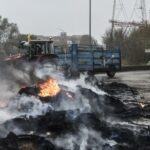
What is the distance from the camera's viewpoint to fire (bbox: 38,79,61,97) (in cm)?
1487

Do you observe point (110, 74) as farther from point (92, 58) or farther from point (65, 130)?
point (65, 130)

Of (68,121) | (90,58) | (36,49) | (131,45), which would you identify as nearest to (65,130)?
(68,121)

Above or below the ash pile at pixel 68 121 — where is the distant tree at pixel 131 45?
below

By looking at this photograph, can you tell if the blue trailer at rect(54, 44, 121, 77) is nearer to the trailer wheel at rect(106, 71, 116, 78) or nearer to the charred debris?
the trailer wheel at rect(106, 71, 116, 78)

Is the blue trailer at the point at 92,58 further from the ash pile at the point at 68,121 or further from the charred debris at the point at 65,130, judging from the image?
the charred debris at the point at 65,130

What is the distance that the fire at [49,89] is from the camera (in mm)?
14867

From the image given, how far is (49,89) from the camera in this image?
49.5 ft

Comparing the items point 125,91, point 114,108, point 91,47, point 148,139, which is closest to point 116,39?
point 91,47

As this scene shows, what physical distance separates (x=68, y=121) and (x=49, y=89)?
299 centimetres

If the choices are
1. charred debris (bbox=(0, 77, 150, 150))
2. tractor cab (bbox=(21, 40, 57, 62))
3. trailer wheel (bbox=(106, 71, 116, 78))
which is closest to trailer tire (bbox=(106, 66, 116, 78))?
trailer wheel (bbox=(106, 71, 116, 78))

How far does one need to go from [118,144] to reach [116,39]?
5672cm

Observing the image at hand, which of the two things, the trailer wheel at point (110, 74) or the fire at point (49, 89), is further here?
the trailer wheel at point (110, 74)

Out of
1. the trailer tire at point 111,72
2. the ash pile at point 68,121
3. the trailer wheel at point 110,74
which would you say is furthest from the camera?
the trailer tire at point 111,72

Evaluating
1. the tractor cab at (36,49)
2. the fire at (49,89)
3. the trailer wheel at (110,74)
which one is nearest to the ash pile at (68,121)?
the fire at (49,89)
